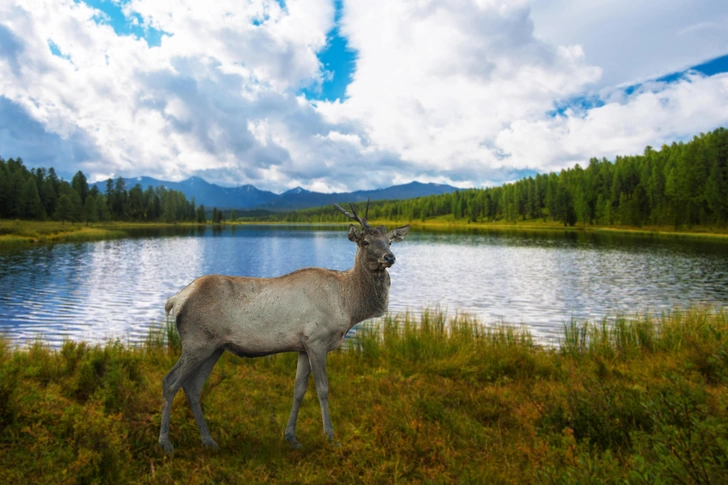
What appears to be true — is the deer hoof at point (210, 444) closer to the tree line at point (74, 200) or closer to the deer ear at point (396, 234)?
the deer ear at point (396, 234)

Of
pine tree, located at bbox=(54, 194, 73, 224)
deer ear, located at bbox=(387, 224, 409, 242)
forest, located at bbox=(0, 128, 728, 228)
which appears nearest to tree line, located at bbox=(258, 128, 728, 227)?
forest, located at bbox=(0, 128, 728, 228)

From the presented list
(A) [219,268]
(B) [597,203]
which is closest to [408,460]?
(A) [219,268]

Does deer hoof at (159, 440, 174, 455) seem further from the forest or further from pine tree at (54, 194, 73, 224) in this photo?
pine tree at (54, 194, 73, 224)

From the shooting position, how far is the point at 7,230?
64.4 m

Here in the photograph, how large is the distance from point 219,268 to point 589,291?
3022cm

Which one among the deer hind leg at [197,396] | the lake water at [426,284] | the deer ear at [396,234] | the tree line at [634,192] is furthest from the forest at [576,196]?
the deer hind leg at [197,396]

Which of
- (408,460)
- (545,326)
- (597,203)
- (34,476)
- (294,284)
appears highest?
(597,203)

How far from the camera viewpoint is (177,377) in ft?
15.9

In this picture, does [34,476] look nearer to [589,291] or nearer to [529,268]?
[589,291]

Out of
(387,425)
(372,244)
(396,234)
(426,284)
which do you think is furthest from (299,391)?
(426,284)

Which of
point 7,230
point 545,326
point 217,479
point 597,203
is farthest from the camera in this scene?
point 597,203

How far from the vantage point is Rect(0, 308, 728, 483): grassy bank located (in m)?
4.06

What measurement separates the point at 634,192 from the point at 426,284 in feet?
307

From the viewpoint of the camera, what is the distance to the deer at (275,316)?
4773 mm
